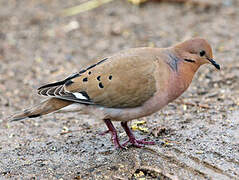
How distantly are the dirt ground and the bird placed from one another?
47cm

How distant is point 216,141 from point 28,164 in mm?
2027

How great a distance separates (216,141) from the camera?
4531 mm

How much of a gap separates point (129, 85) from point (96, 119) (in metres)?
1.48

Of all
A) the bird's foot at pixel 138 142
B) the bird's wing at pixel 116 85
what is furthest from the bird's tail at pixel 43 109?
the bird's foot at pixel 138 142

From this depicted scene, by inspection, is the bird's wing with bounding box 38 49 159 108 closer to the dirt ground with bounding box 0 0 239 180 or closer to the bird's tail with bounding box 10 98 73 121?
the bird's tail with bounding box 10 98 73 121

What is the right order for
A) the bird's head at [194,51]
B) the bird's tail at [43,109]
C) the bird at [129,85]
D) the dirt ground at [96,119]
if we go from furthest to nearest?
the bird's head at [194,51]
the bird's tail at [43,109]
the bird at [129,85]
the dirt ground at [96,119]

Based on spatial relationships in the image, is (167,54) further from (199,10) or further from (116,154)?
(199,10)

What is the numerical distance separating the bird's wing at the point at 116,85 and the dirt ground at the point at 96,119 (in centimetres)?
58

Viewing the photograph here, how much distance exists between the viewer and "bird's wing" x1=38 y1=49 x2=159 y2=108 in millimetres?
4285

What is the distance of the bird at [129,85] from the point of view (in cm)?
429

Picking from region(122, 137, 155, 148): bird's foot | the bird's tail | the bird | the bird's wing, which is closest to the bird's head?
the bird

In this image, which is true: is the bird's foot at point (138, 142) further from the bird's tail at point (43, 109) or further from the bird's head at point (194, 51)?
the bird's head at point (194, 51)

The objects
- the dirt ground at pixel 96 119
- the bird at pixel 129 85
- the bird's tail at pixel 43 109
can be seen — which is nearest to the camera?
the dirt ground at pixel 96 119

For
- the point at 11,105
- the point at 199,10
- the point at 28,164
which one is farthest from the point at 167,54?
the point at 199,10
